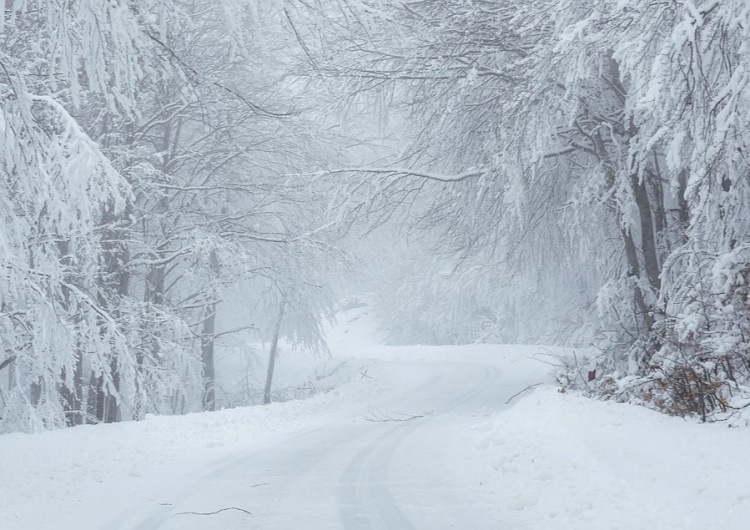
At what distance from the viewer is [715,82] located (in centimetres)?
663

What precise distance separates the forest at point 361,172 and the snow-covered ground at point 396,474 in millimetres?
988

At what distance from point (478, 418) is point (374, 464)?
5594mm

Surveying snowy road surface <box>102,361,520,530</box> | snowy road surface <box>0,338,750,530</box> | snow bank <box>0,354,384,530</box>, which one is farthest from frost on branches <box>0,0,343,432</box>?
snowy road surface <box>102,361,520,530</box>

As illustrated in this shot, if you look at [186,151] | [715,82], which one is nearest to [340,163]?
[186,151]

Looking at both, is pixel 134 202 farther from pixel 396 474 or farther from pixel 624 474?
pixel 624 474

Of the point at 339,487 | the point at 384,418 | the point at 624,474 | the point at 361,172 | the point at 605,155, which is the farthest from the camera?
the point at 384,418

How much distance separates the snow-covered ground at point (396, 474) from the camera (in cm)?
537

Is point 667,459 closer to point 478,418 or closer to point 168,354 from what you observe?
point 478,418

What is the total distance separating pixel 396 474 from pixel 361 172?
7.46m

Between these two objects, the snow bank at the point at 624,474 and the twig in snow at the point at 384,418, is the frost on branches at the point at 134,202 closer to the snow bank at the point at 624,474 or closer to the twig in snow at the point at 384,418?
the snow bank at the point at 624,474

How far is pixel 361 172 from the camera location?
46.1 feet

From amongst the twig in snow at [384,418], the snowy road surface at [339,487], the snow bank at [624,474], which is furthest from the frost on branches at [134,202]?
the twig in snow at [384,418]

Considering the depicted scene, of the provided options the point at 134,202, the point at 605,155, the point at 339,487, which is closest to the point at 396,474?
the point at 339,487

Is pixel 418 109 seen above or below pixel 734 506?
above
